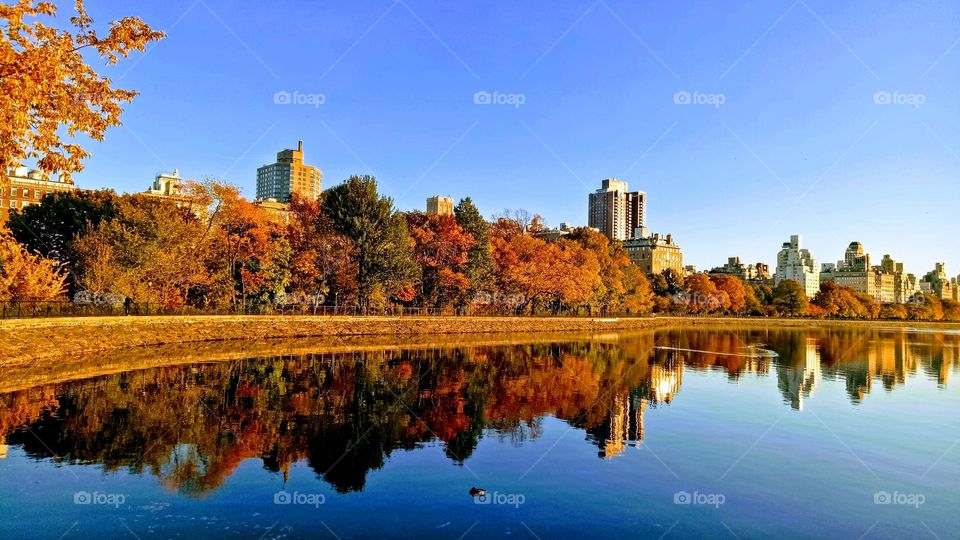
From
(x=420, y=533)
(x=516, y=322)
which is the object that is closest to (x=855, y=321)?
(x=516, y=322)

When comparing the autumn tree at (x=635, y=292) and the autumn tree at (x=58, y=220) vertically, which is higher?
the autumn tree at (x=58, y=220)

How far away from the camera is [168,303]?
172 ft

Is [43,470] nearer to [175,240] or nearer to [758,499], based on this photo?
[758,499]

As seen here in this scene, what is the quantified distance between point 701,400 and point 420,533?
72.3ft

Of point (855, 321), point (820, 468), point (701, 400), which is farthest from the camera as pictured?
point (855, 321)
